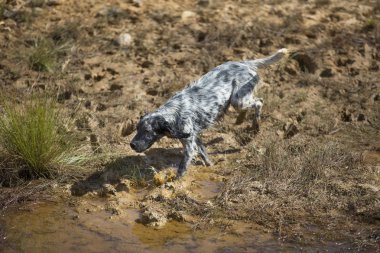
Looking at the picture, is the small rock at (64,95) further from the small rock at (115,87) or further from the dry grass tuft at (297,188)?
the dry grass tuft at (297,188)

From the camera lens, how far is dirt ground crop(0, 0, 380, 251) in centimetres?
626

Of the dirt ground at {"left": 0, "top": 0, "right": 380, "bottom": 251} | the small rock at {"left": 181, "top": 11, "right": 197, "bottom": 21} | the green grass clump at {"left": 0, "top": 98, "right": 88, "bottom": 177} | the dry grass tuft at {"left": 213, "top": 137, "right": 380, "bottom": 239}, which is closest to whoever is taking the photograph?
the dry grass tuft at {"left": 213, "top": 137, "right": 380, "bottom": 239}

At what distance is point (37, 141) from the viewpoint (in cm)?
655

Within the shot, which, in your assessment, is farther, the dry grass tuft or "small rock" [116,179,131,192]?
"small rock" [116,179,131,192]

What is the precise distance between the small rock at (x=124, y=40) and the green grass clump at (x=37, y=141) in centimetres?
317

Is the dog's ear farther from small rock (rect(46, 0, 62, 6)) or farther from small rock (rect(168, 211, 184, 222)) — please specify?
small rock (rect(46, 0, 62, 6))

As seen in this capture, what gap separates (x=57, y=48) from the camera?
9.59m

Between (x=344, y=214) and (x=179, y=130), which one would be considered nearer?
(x=344, y=214)

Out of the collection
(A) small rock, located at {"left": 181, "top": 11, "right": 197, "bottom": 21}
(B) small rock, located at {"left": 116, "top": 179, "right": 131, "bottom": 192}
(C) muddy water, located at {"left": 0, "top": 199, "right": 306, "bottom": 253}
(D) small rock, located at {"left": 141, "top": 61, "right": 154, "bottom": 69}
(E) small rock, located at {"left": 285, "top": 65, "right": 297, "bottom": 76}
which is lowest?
(B) small rock, located at {"left": 116, "top": 179, "right": 131, "bottom": 192}

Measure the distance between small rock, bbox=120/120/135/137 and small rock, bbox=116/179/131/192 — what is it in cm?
124

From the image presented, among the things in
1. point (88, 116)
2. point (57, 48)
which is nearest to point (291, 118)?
point (88, 116)

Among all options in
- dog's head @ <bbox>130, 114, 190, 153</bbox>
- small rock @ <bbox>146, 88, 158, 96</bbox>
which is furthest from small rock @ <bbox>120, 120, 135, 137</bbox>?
dog's head @ <bbox>130, 114, 190, 153</bbox>

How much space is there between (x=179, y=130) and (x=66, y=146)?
1.31 m

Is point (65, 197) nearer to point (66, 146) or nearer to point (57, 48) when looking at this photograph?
point (66, 146)
